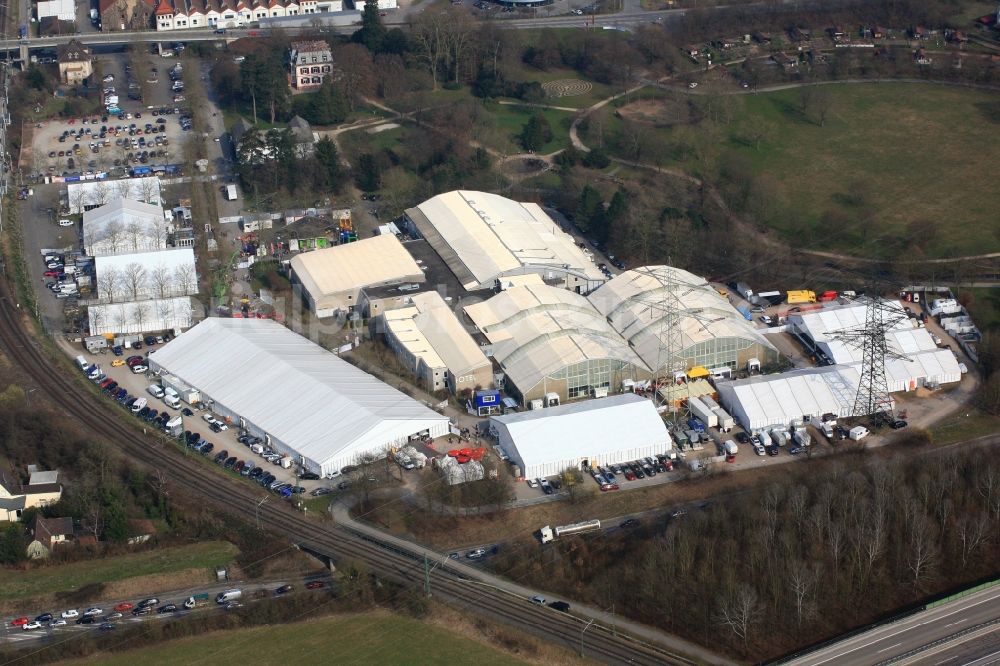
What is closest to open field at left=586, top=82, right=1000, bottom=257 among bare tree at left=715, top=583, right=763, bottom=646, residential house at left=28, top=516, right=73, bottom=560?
bare tree at left=715, top=583, right=763, bottom=646

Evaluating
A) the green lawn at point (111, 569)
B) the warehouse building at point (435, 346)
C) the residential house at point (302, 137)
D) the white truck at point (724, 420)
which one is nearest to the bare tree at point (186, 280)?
the warehouse building at point (435, 346)

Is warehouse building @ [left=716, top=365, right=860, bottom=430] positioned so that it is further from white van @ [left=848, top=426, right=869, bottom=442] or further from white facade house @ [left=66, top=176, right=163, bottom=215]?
white facade house @ [left=66, top=176, right=163, bottom=215]

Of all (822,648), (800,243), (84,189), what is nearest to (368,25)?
(84,189)

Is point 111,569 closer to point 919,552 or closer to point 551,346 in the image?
point 551,346

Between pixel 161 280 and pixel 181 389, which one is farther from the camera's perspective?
pixel 161 280

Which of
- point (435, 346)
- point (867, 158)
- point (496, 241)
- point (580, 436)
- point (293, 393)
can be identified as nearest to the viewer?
point (580, 436)

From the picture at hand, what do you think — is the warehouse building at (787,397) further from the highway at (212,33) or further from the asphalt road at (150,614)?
the highway at (212,33)

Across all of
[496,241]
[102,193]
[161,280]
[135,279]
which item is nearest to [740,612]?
[496,241]
